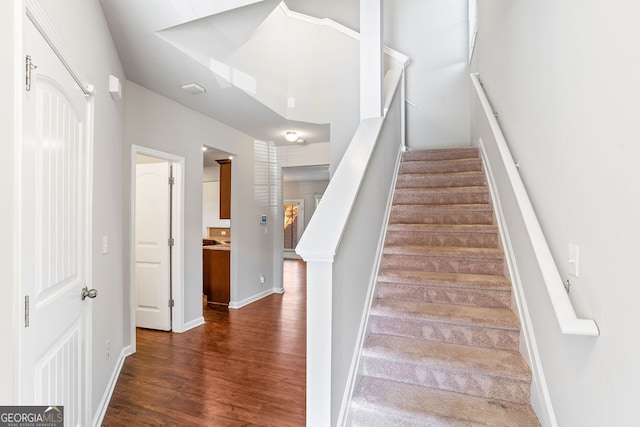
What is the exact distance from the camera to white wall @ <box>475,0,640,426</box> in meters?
0.90

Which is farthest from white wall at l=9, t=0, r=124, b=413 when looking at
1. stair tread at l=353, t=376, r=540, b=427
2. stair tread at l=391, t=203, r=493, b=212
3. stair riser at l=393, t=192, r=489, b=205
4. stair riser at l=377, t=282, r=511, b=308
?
stair riser at l=393, t=192, r=489, b=205

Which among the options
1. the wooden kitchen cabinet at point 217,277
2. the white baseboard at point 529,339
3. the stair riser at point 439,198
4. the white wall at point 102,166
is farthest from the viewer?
the wooden kitchen cabinet at point 217,277

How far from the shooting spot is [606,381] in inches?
39.6

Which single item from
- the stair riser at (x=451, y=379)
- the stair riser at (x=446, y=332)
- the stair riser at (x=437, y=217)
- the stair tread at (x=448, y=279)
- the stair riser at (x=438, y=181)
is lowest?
the stair riser at (x=451, y=379)

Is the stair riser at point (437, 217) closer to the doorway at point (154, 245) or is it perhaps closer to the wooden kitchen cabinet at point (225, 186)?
the doorway at point (154, 245)

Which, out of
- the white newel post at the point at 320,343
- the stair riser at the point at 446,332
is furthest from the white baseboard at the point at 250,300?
the white newel post at the point at 320,343

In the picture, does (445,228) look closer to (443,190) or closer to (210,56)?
(443,190)

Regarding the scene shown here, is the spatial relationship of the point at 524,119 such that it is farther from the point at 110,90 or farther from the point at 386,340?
the point at 110,90

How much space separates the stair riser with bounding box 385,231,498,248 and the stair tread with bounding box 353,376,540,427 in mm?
1250

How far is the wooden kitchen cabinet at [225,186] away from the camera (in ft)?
18.7

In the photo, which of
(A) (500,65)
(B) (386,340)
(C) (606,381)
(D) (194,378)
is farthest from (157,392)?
(A) (500,65)

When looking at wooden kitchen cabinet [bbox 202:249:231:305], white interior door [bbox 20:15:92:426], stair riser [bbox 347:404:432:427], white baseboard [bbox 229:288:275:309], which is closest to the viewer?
white interior door [bbox 20:15:92:426]

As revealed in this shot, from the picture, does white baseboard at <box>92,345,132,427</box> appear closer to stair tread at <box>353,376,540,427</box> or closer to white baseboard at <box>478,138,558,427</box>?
stair tread at <box>353,376,540,427</box>

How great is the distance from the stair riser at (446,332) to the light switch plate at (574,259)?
836 millimetres
